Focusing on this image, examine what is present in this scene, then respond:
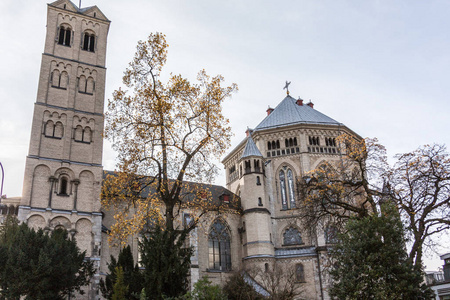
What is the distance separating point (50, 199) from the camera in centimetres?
3019

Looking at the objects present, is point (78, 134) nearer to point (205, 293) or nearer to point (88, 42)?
point (88, 42)

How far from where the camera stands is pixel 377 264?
1650cm

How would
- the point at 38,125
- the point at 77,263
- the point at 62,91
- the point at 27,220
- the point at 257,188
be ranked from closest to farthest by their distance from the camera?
the point at 77,263 → the point at 27,220 → the point at 38,125 → the point at 62,91 → the point at 257,188

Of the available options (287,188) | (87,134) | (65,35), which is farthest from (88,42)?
(287,188)

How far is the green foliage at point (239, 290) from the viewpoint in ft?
94.0

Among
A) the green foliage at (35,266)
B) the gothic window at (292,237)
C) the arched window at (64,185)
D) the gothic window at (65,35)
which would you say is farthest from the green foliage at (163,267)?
the gothic window at (292,237)

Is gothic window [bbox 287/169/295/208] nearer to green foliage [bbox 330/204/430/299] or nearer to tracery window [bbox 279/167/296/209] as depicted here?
tracery window [bbox 279/167/296/209]

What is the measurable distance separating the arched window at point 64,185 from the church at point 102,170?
0.25 feet

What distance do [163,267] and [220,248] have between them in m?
25.6

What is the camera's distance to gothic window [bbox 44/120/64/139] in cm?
3209

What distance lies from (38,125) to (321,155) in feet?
92.6

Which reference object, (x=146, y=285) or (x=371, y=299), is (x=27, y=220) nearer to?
(x=146, y=285)

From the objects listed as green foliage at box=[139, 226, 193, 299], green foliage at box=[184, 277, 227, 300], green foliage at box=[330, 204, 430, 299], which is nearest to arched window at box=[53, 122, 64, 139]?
green foliage at box=[139, 226, 193, 299]

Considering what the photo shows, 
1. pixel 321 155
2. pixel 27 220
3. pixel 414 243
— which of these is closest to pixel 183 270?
pixel 414 243
